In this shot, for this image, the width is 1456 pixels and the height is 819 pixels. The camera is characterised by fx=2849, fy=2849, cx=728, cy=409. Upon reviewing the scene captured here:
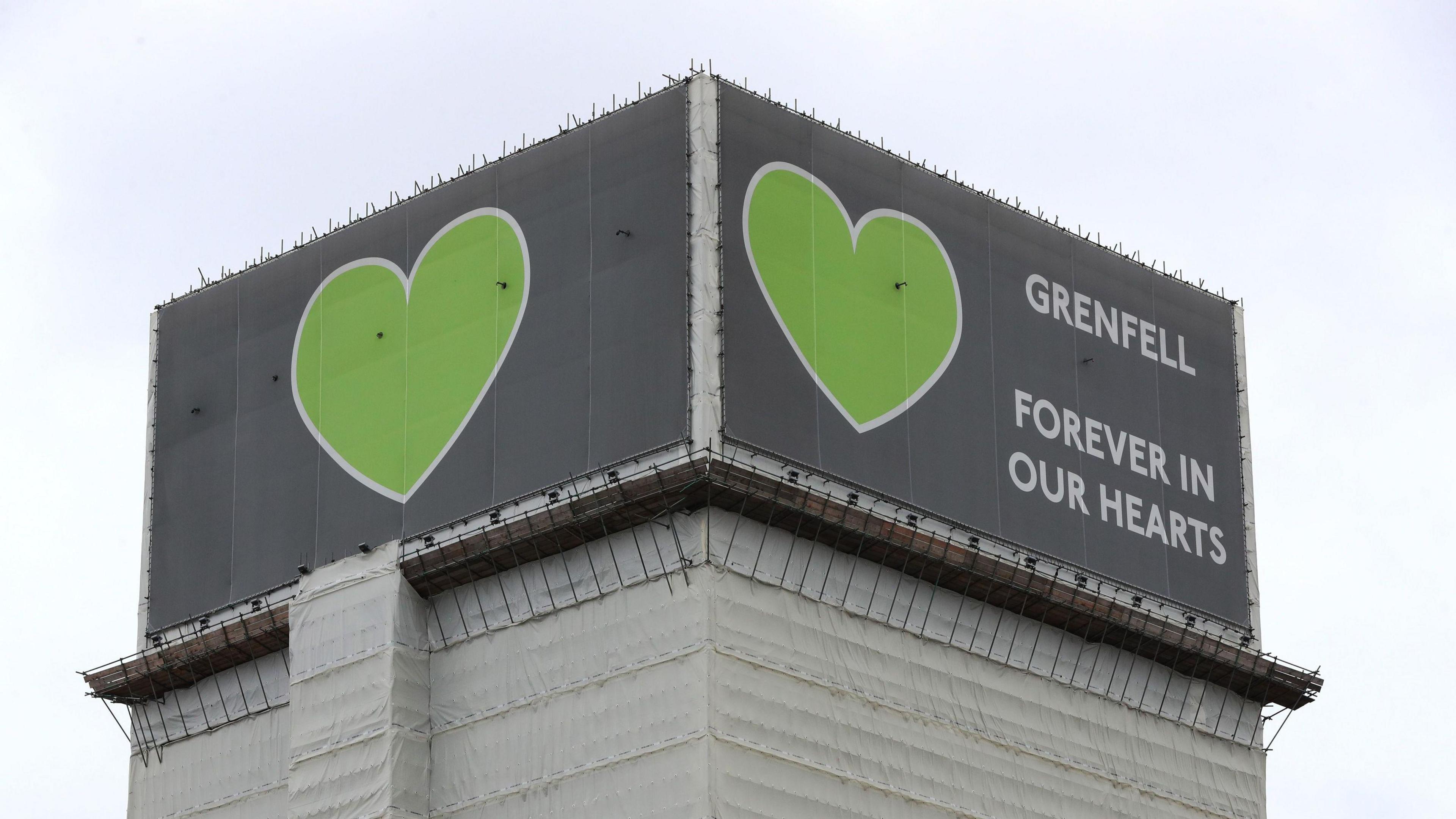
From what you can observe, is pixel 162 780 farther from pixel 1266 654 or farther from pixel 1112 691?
pixel 1266 654

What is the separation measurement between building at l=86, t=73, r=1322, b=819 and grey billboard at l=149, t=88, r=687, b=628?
0.16 metres

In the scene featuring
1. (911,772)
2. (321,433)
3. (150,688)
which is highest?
(321,433)

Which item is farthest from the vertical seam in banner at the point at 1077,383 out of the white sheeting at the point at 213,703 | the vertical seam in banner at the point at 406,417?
the white sheeting at the point at 213,703

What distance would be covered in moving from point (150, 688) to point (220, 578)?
17.2ft

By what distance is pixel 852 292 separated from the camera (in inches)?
3875

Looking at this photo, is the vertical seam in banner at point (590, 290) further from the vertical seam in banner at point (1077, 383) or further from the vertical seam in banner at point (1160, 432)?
the vertical seam in banner at point (1160, 432)

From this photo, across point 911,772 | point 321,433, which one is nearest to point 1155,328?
point 911,772

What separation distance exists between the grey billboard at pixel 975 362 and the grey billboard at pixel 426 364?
3259 millimetres

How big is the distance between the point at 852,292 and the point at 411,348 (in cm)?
1638

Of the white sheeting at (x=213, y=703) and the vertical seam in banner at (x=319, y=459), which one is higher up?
the vertical seam in banner at (x=319, y=459)

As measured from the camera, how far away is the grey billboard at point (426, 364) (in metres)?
95.7

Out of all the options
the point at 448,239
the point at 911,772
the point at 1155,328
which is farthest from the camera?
the point at 1155,328

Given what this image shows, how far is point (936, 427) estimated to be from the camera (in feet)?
328

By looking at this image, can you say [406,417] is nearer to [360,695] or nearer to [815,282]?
[360,695]
